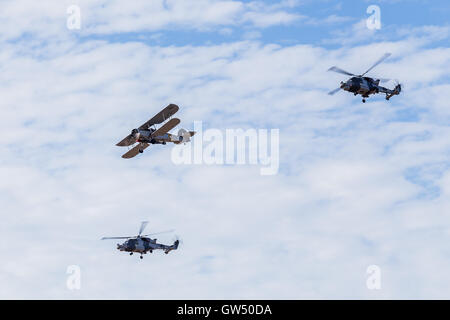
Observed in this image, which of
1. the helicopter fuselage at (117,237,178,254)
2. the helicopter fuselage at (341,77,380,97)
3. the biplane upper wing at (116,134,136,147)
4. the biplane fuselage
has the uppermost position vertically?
the helicopter fuselage at (341,77,380,97)

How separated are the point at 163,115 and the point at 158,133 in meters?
3.78

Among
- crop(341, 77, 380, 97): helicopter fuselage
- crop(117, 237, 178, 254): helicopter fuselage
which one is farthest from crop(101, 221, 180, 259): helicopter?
crop(341, 77, 380, 97): helicopter fuselage

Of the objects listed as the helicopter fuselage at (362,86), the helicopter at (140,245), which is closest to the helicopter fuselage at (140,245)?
the helicopter at (140,245)

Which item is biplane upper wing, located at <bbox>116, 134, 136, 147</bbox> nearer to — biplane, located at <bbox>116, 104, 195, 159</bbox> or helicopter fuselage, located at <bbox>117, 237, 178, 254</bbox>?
biplane, located at <bbox>116, 104, 195, 159</bbox>

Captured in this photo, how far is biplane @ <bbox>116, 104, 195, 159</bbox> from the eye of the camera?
365 feet

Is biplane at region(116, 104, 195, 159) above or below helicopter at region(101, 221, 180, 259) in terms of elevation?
above

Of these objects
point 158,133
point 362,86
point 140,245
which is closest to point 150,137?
point 158,133

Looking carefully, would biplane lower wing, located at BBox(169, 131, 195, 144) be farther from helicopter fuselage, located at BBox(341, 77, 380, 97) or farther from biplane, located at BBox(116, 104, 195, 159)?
helicopter fuselage, located at BBox(341, 77, 380, 97)

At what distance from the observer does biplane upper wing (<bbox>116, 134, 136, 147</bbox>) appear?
115031mm

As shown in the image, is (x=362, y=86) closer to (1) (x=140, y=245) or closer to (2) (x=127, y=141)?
(2) (x=127, y=141)

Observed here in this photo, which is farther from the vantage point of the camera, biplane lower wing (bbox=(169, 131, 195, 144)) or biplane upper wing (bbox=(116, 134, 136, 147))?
biplane lower wing (bbox=(169, 131, 195, 144))

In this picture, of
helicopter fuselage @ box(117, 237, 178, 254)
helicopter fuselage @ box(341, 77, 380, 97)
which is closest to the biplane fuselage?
helicopter fuselage @ box(117, 237, 178, 254)

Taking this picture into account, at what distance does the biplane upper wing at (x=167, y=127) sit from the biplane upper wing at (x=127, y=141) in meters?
2.97
